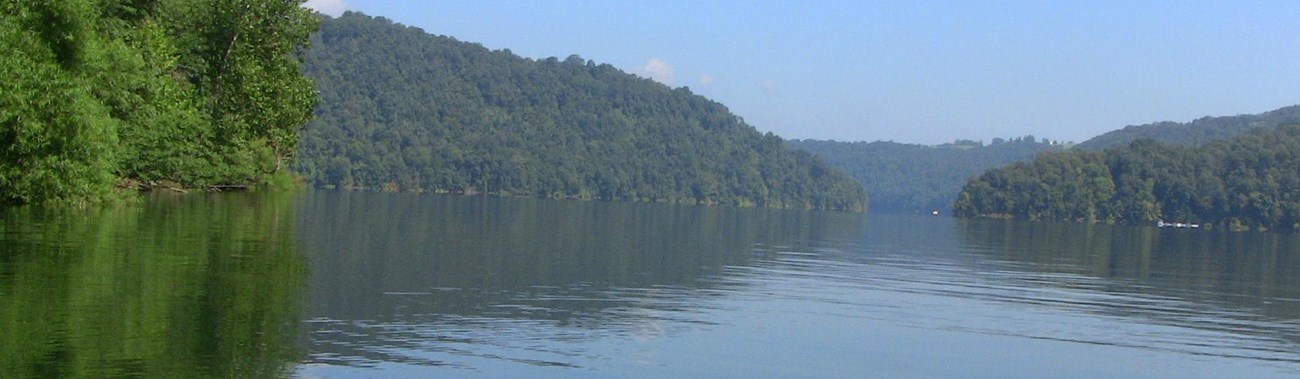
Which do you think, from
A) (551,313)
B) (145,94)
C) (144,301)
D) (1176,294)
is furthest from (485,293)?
(145,94)

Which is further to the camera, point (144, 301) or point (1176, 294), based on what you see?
point (1176, 294)

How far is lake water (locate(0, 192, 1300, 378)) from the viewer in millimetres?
15016

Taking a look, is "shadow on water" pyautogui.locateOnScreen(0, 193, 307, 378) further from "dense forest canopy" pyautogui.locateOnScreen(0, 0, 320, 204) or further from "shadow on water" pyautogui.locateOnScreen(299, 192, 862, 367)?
"dense forest canopy" pyautogui.locateOnScreen(0, 0, 320, 204)

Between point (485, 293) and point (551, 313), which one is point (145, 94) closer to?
point (485, 293)

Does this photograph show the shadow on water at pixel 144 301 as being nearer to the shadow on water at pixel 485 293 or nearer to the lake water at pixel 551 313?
the lake water at pixel 551 313

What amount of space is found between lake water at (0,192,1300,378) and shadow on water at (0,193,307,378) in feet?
0.17

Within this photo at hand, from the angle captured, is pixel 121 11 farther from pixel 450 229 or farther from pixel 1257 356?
pixel 1257 356

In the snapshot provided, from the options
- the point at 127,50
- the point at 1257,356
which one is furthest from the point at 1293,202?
the point at 1257,356

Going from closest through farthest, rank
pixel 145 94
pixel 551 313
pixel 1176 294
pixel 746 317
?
pixel 551 313 < pixel 746 317 < pixel 1176 294 < pixel 145 94

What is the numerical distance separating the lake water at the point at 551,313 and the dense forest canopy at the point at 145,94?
252cm

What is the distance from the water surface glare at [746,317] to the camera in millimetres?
16141

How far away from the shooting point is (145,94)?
2103 inches

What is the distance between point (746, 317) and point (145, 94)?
37951 millimetres

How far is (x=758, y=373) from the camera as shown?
1562 centimetres
